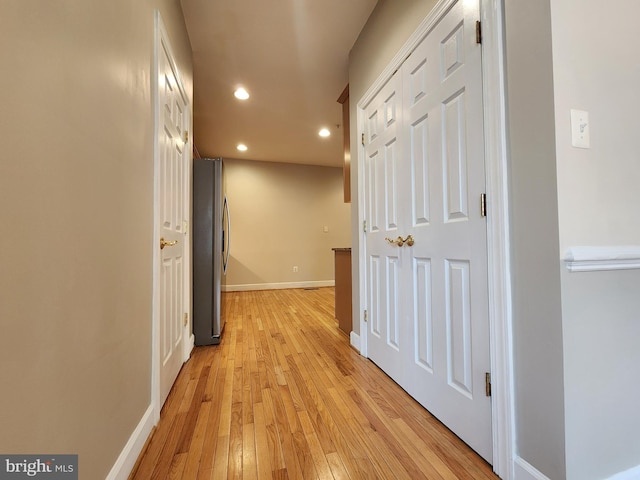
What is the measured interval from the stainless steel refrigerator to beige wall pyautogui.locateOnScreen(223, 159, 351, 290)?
9.86 feet

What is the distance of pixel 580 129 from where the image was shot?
858 millimetres

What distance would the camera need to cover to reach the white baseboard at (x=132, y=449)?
92 centimetres

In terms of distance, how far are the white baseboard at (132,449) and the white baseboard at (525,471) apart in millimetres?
1316

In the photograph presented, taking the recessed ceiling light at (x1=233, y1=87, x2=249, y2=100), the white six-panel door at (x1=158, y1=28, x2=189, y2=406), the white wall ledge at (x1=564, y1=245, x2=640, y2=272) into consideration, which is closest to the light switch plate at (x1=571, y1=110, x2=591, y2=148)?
the white wall ledge at (x1=564, y1=245, x2=640, y2=272)

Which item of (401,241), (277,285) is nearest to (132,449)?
(401,241)

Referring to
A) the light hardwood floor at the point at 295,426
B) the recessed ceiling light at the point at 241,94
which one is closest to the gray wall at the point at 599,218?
the light hardwood floor at the point at 295,426

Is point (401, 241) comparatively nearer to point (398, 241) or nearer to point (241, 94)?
point (398, 241)

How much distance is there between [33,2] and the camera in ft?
1.94

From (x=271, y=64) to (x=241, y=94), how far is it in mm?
637

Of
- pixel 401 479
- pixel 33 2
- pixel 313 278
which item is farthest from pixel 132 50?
pixel 313 278

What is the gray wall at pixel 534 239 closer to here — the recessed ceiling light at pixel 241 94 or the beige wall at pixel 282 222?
the recessed ceiling light at pixel 241 94

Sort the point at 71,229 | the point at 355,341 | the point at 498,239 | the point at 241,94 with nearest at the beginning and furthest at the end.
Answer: the point at 71,229, the point at 498,239, the point at 355,341, the point at 241,94

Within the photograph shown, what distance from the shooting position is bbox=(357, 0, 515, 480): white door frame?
0.97 metres

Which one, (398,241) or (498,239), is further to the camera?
(398,241)
